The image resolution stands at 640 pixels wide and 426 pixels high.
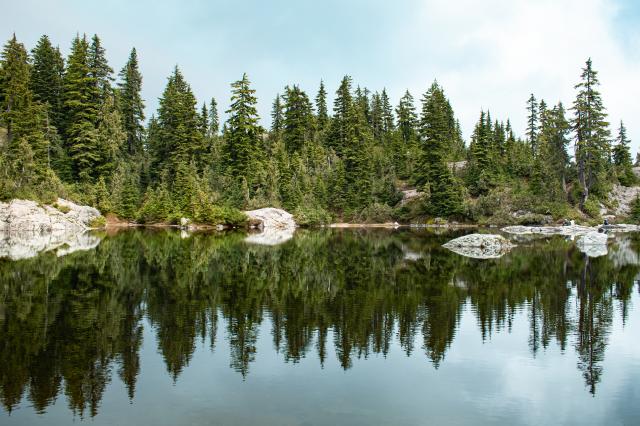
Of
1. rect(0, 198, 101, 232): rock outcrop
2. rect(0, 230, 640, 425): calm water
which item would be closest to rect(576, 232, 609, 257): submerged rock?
rect(0, 230, 640, 425): calm water

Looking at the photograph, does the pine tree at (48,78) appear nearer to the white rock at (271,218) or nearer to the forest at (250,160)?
the forest at (250,160)

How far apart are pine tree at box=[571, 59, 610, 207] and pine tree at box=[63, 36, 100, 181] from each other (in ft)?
201

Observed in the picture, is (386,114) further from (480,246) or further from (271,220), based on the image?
(480,246)

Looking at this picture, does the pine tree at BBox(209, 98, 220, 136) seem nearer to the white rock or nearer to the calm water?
the white rock

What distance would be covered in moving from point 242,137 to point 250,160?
10.9 ft

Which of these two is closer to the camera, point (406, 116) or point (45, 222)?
point (45, 222)

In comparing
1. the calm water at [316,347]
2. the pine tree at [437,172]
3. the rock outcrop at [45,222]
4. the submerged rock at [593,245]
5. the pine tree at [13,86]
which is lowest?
the calm water at [316,347]

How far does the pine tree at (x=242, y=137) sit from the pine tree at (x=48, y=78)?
23.7 m

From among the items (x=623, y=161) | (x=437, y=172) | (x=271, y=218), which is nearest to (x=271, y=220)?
(x=271, y=218)

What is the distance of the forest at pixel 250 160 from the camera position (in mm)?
63312

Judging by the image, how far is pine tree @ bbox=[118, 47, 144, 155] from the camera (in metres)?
77.2

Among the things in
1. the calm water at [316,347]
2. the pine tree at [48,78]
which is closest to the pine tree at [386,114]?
the pine tree at [48,78]

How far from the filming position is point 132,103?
77.6 meters

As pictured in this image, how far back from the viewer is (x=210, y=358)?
1118 cm
